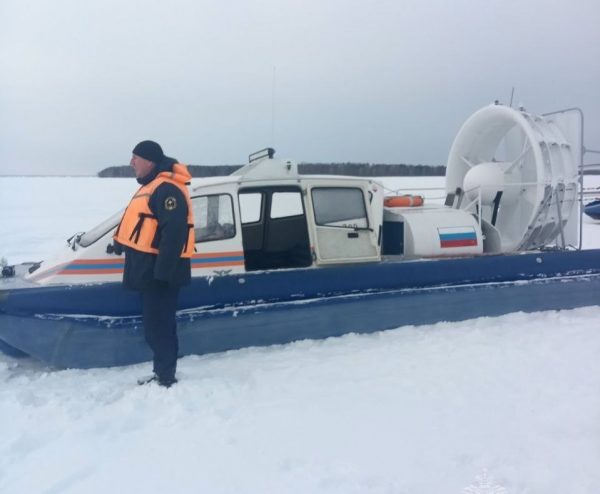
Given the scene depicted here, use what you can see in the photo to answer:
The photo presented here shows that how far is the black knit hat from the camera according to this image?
3.69 meters

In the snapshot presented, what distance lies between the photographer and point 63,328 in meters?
4.00

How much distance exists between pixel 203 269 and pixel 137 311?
25.7 inches

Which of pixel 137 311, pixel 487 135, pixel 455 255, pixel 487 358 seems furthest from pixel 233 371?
pixel 487 135

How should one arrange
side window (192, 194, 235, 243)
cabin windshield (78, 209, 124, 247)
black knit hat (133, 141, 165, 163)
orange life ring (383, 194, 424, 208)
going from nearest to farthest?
black knit hat (133, 141, 165, 163) → cabin windshield (78, 209, 124, 247) → side window (192, 194, 235, 243) → orange life ring (383, 194, 424, 208)

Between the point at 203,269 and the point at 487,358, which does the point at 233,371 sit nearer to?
the point at 203,269

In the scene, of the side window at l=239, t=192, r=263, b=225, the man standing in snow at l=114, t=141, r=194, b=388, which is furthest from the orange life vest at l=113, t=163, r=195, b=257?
the side window at l=239, t=192, r=263, b=225

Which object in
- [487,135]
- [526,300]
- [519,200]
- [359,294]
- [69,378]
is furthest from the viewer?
[487,135]

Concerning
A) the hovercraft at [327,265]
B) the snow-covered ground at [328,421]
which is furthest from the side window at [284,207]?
the snow-covered ground at [328,421]

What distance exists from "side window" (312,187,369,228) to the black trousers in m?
1.76

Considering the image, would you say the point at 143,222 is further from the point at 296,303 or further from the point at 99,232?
the point at 296,303

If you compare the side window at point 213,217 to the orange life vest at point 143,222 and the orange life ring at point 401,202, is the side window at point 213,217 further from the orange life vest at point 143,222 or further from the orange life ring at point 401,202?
the orange life ring at point 401,202

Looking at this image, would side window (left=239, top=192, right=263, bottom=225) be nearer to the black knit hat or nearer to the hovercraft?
the hovercraft

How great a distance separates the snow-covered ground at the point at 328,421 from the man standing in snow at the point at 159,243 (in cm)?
33

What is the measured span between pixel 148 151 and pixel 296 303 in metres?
1.76
